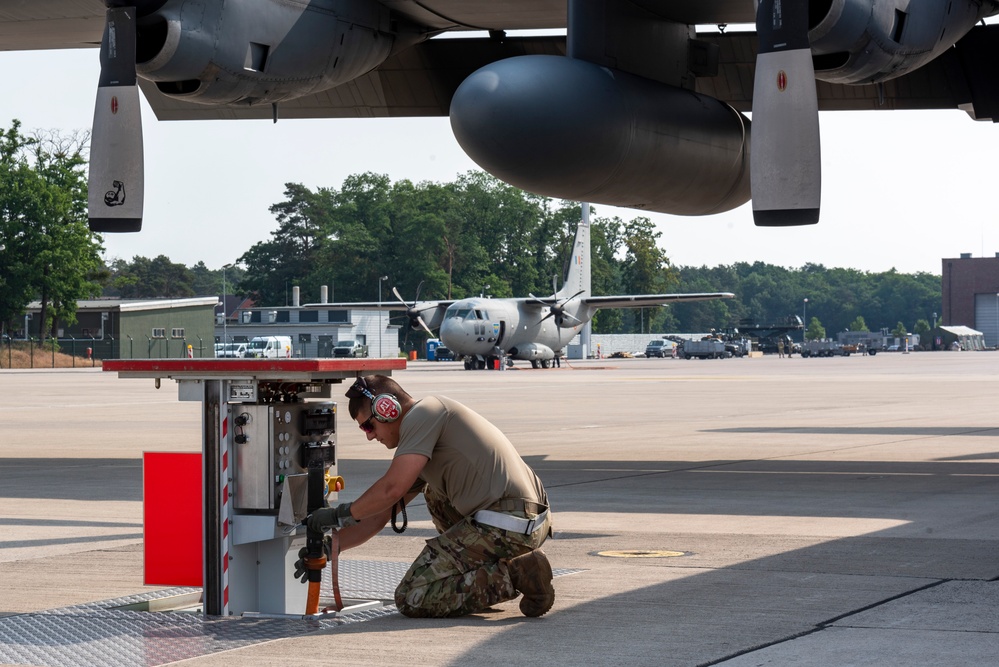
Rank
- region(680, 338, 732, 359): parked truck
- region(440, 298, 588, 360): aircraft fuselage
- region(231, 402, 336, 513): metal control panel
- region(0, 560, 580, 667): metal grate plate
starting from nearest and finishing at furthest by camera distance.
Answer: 1. region(0, 560, 580, 667): metal grate plate
2. region(231, 402, 336, 513): metal control panel
3. region(440, 298, 588, 360): aircraft fuselage
4. region(680, 338, 732, 359): parked truck

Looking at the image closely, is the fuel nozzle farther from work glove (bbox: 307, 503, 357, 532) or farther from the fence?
the fence

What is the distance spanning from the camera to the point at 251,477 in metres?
6.98

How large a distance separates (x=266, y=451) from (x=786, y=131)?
4.77 meters

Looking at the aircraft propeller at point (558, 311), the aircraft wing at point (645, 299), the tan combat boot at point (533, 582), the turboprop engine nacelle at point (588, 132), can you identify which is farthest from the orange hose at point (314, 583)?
the aircraft propeller at point (558, 311)

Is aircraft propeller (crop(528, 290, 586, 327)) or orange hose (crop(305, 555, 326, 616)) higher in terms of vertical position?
aircraft propeller (crop(528, 290, 586, 327))

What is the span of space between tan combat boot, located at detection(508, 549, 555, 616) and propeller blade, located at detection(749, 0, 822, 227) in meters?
3.94

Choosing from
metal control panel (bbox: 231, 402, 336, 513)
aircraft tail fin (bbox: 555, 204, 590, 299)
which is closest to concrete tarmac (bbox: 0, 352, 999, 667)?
metal control panel (bbox: 231, 402, 336, 513)

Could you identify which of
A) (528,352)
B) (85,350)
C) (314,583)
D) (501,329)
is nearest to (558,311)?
(528,352)

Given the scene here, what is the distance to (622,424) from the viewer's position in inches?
994

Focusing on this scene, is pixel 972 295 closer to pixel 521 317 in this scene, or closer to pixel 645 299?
pixel 645 299

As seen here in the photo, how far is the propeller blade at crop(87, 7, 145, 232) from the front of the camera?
423 inches

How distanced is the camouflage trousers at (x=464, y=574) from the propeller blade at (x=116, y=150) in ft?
16.9

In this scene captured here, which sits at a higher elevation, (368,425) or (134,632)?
(368,425)

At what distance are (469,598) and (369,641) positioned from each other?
2.28ft
